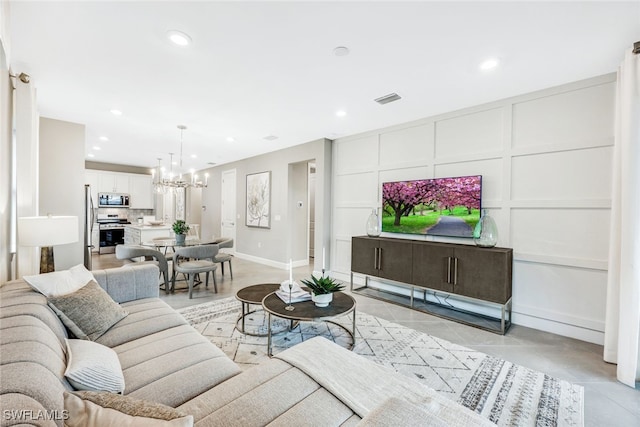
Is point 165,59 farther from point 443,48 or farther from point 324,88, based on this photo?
point 443,48

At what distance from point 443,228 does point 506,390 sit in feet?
6.67

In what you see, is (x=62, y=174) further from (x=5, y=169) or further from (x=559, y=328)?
(x=559, y=328)

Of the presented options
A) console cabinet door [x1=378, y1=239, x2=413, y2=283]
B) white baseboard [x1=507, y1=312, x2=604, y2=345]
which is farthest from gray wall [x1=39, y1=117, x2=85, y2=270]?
white baseboard [x1=507, y1=312, x2=604, y2=345]

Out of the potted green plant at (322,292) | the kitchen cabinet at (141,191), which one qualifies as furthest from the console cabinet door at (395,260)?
the kitchen cabinet at (141,191)

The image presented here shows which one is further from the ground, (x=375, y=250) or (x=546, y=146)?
(x=546, y=146)

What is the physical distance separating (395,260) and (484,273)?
1111 millimetres

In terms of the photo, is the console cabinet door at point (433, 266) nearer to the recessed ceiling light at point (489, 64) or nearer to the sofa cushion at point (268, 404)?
the recessed ceiling light at point (489, 64)

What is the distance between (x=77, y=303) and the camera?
5.98 feet

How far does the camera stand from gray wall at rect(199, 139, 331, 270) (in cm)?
516

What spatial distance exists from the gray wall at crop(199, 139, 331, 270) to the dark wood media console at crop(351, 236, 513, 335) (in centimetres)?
123

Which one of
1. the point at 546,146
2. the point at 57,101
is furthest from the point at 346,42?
the point at 57,101

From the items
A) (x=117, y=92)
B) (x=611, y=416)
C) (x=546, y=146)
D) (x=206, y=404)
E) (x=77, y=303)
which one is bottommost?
(x=611, y=416)

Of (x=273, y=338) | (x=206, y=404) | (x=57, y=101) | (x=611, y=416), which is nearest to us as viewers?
(x=206, y=404)

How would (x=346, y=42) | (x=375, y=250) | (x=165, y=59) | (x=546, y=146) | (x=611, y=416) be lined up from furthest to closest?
(x=375, y=250)
(x=546, y=146)
(x=165, y=59)
(x=346, y=42)
(x=611, y=416)
